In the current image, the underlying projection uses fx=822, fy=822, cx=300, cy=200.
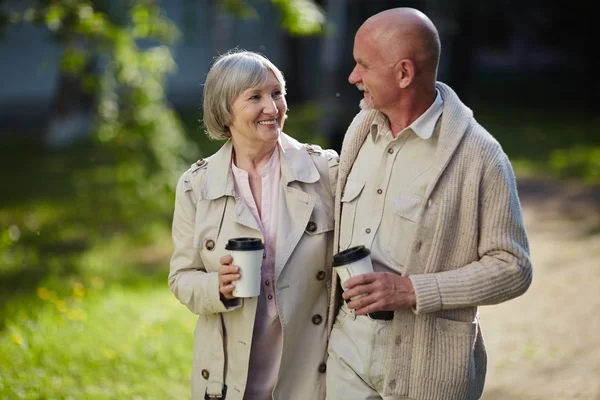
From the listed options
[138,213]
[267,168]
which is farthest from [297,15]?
[138,213]

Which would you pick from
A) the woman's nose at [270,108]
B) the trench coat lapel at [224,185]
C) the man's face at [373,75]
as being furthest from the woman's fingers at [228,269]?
the man's face at [373,75]

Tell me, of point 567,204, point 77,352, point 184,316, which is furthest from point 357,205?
point 567,204

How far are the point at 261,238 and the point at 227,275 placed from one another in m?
0.35

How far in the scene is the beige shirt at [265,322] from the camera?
3340mm

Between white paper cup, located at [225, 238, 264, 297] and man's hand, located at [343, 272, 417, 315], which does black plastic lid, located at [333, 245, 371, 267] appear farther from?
white paper cup, located at [225, 238, 264, 297]

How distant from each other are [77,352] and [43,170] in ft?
30.5

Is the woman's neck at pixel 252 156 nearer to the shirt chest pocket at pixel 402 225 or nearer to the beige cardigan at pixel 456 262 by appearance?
the shirt chest pocket at pixel 402 225

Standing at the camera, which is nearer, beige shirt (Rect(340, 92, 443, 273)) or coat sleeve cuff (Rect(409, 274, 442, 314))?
coat sleeve cuff (Rect(409, 274, 442, 314))

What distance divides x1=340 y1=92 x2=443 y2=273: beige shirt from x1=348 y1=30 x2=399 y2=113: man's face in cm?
13

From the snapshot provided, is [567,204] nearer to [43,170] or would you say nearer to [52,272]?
[52,272]

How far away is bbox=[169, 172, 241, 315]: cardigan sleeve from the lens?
10.5 feet

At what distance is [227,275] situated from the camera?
9.78ft

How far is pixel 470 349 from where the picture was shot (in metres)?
3.05

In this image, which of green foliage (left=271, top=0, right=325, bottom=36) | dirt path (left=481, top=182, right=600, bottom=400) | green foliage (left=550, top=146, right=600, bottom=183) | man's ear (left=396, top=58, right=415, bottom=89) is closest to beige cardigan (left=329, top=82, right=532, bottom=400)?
man's ear (left=396, top=58, right=415, bottom=89)
